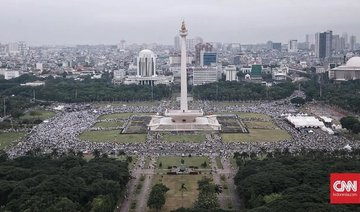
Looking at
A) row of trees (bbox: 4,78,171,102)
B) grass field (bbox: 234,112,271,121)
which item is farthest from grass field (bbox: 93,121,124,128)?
row of trees (bbox: 4,78,171,102)

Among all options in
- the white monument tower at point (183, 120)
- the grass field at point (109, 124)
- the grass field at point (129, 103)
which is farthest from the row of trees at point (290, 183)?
the grass field at point (129, 103)

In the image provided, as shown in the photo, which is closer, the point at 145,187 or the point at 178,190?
the point at 178,190

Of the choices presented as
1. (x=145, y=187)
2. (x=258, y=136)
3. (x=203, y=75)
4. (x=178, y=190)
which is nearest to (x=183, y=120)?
(x=258, y=136)

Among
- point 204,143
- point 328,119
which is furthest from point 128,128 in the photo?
point 328,119

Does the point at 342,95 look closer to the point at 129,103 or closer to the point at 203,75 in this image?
the point at 129,103

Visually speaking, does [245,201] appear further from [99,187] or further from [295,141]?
[295,141]
